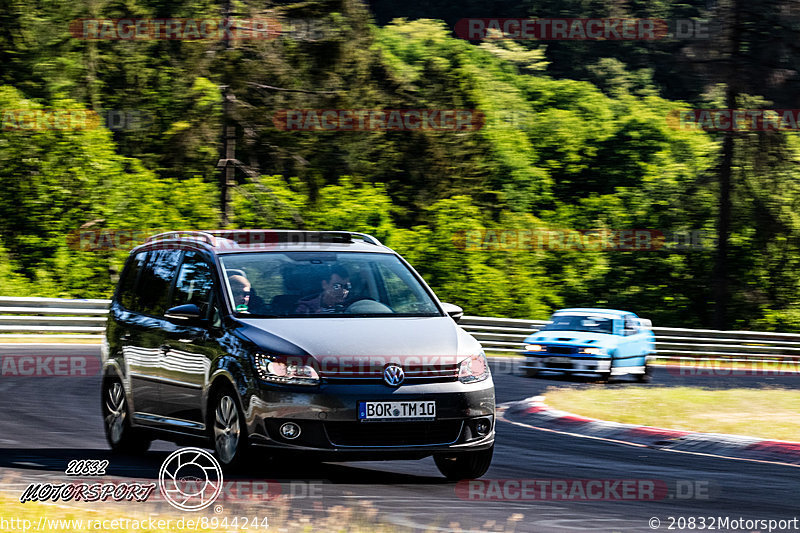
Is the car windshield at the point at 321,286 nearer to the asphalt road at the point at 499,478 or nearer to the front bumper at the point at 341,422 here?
the front bumper at the point at 341,422

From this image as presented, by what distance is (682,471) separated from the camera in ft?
35.3

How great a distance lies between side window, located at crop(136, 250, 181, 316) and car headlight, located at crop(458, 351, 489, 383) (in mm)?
2700

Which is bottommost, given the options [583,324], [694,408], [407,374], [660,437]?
[583,324]

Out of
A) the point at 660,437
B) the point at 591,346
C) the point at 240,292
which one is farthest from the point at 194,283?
the point at 591,346

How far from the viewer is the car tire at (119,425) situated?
10836 mm

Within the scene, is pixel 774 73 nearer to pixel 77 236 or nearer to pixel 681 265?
pixel 681 265

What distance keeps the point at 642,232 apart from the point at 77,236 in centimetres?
2216

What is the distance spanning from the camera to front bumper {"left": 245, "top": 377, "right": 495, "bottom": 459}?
8.59m

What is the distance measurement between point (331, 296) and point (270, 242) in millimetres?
1006

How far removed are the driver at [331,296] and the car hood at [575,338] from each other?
14.5 metres

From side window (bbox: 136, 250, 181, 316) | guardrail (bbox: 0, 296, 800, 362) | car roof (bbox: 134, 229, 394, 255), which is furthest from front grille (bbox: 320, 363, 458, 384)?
guardrail (bbox: 0, 296, 800, 362)

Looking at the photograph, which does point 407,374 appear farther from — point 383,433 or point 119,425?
point 119,425

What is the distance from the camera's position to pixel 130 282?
37.3 ft

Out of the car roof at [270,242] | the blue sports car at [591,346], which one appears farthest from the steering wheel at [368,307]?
the blue sports car at [591,346]
